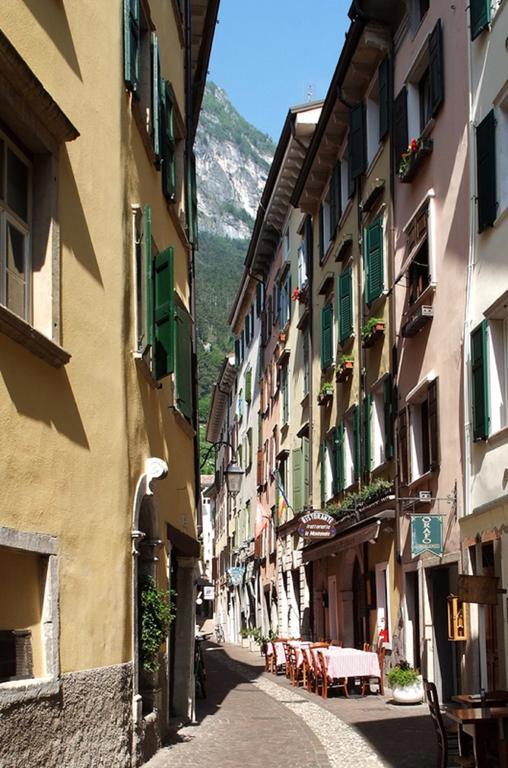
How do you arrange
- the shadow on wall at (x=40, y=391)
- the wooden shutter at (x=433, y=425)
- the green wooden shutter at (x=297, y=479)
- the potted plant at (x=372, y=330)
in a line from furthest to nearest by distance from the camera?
the green wooden shutter at (x=297, y=479) < the potted plant at (x=372, y=330) < the wooden shutter at (x=433, y=425) < the shadow on wall at (x=40, y=391)

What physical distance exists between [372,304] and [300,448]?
9755 mm

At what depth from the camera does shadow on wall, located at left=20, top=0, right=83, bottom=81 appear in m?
8.29

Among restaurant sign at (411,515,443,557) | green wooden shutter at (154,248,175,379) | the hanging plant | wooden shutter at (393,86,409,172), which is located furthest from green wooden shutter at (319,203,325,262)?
the hanging plant

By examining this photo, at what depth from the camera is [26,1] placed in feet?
26.3

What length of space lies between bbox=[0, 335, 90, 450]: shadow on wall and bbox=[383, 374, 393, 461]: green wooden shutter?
11.3 meters

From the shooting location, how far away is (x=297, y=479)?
102 ft

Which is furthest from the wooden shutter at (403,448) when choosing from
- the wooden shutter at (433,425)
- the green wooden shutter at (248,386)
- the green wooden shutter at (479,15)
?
the green wooden shutter at (248,386)

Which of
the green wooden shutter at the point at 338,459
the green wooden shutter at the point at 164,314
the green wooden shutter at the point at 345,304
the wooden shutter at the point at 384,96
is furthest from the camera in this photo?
the green wooden shutter at the point at 338,459

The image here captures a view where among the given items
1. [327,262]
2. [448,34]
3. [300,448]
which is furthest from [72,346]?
[300,448]

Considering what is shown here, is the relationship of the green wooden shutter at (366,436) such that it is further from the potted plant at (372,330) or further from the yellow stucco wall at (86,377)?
the yellow stucco wall at (86,377)

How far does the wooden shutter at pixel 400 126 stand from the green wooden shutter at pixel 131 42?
29.3 ft

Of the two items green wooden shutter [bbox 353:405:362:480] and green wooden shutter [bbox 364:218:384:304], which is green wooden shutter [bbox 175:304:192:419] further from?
green wooden shutter [bbox 353:405:362:480]

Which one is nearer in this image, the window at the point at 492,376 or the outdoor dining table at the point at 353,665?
the window at the point at 492,376

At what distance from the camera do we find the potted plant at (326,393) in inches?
1027
